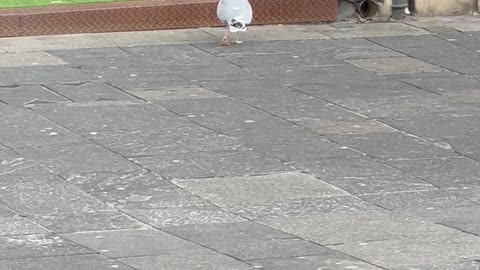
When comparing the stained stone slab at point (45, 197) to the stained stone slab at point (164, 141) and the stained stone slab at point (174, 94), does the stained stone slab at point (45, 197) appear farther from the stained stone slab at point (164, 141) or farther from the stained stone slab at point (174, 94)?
the stained stone slab at point (174, 94)

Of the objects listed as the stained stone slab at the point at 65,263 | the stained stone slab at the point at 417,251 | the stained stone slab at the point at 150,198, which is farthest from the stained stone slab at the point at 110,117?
the stained stone slab at the point at 417,251

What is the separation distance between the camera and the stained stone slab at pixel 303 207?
372 inches

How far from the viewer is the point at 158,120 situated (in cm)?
1173

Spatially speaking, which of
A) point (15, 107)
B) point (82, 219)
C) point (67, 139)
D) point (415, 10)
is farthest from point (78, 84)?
point (415, 10)

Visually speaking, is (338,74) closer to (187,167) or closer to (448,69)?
(448,69)

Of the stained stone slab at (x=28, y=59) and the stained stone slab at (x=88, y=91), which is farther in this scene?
the stained stone slab at (x=28, y=59)

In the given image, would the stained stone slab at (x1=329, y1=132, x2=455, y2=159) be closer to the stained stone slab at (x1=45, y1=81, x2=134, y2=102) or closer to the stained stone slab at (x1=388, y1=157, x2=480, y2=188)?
the stained stone slab at (x1=388, y1=157, x2=480, y2=188)

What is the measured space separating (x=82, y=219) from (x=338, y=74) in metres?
Answer: 4.98

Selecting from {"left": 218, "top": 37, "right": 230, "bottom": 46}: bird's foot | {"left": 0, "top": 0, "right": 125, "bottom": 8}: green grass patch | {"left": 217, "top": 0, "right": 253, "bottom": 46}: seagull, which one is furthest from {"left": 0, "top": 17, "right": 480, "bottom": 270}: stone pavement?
{"left": 0, "top": 0, "right": 125, "bottom": 8}: green grass patch

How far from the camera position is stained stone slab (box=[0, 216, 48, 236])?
29.1 ft

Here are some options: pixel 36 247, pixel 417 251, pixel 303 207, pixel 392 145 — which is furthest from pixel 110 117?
pixel 417 251

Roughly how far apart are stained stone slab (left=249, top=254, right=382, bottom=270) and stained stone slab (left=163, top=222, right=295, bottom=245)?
493mm

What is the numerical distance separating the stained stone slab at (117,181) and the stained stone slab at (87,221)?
1.84 feet

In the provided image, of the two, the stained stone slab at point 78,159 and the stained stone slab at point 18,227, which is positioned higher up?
the stained stone slab at point 18,227
